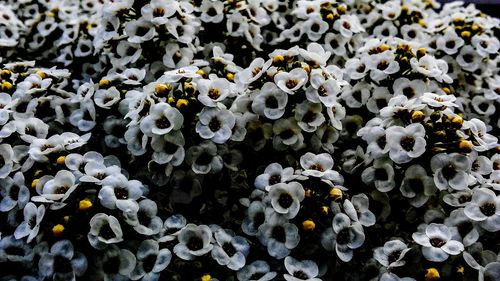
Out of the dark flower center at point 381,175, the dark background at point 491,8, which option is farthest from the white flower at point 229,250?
the dark background at point 491,8

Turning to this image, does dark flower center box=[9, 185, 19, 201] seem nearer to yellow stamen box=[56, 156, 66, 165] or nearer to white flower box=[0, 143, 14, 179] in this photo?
white flower box=[0, 143, 14, 179]

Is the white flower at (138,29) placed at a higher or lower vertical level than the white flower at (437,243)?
higher

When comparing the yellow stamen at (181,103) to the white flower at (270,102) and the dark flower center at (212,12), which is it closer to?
the white flower at (270,102)

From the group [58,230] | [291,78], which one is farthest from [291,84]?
[58,230]

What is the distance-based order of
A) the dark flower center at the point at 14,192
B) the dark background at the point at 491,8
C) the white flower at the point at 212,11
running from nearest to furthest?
1. the dark flower center at the point at 14,192
2. the white flower at the point at 212,11
3. the dark background at the point at 491,8

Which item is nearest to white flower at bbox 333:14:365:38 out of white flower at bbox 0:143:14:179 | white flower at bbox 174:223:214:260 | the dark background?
white flower at bbox 174:223:214:260

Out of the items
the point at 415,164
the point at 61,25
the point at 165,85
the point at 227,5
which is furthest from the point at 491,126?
the point at 61,25

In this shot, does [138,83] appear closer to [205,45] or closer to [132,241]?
[205,45]
